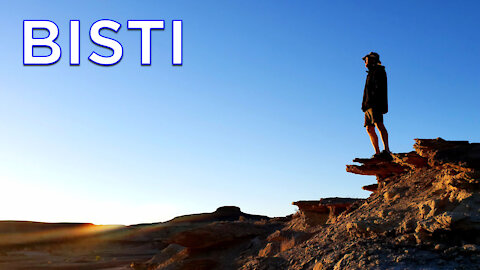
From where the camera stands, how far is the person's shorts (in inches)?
374

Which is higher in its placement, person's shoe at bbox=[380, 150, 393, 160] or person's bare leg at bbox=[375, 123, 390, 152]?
person's bare leg at bbox=[375, 123, 390, 152]

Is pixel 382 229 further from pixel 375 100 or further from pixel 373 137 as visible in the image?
pixel 375 100

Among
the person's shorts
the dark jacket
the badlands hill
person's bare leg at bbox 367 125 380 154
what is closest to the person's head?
the dark jacket

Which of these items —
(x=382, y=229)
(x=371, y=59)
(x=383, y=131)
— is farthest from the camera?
(x=371, y=59)

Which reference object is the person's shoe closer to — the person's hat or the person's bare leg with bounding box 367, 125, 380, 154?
the person's bare leg with bounding box 367, 125, 380, 154

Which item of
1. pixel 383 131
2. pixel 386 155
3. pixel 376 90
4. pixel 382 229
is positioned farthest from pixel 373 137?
pixel 382 229

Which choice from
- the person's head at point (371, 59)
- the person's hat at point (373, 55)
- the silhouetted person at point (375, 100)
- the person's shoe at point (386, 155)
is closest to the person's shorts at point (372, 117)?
the silhouetted person at point (375, 100)

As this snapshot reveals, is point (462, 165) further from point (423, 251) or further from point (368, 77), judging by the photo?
point (368, 77)

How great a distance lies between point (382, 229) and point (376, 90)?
3.64 m

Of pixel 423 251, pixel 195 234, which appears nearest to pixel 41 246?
pixel 195 234

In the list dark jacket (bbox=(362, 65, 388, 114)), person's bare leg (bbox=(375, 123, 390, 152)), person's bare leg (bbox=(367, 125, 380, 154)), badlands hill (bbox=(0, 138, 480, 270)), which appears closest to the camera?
badlands hill (bbox=(0, 138, 480, 270))

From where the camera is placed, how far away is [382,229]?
7.03 m

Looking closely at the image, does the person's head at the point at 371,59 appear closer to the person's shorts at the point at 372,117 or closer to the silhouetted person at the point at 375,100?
the silhouetted person at the point at 375,100

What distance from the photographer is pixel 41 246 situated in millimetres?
43281
